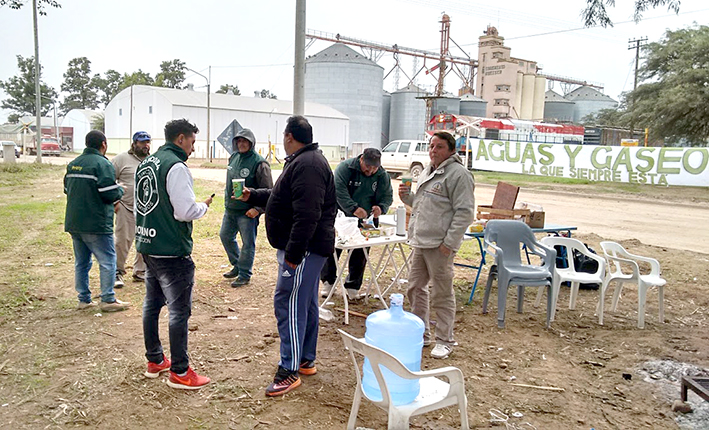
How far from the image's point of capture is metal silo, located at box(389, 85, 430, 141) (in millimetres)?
57500

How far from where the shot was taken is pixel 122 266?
661cm

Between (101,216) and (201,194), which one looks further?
(201,194)

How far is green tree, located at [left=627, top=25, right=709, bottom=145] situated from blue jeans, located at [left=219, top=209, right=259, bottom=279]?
22.0 meters

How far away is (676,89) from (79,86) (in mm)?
87938

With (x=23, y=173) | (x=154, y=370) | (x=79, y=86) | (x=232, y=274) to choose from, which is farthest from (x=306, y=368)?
(x=79, y=86)

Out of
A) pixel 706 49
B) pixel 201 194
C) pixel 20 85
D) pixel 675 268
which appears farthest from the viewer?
pixel 20 85

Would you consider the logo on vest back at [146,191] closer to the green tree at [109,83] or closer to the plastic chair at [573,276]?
the plastic chair at [573,276]

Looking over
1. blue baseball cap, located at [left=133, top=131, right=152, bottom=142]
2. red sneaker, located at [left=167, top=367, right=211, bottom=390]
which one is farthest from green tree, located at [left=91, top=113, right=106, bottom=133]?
red sneaker, located at [left=167, top=367, right=211, bottom=390]

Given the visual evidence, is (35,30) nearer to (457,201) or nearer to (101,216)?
(101,216)

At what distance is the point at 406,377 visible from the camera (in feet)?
8.68

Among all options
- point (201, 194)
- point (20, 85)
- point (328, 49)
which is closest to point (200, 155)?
point (328, 49)

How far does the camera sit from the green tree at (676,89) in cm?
2241

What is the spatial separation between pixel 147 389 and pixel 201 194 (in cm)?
1293

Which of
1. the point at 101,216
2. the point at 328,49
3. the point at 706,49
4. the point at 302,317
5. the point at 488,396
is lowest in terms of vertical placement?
the point at 488,396
